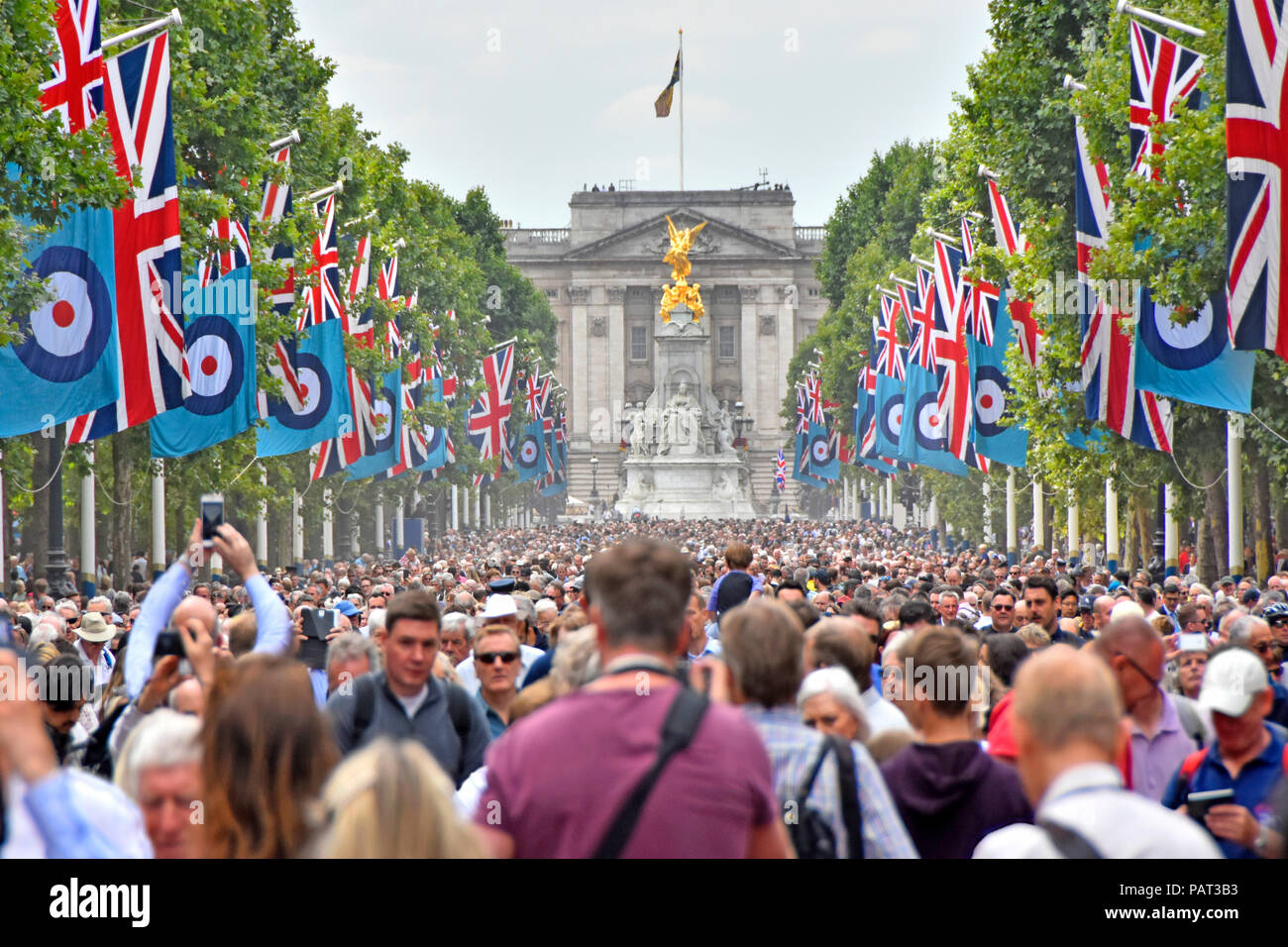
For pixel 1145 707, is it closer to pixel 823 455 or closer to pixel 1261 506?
pixel 1261 506

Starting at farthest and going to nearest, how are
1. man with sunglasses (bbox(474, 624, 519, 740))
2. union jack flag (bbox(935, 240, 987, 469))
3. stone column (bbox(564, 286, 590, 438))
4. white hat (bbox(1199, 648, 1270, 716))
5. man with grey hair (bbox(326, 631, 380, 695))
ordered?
stone column (bbox(564, 286, 590, 438)) < union jack flag (bbox(935, 240, 987, 469)) < man with grey hair (bbox(326, 631, 380, 695)) < man with sunglasses (bbox(474, 624, 519, 740)) < white hat (bbox(1199, 648, 1270, 716))

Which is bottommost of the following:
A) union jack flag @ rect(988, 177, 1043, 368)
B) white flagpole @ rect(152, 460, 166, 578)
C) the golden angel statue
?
white flagpole @ rect(152, 460, 166, 578)

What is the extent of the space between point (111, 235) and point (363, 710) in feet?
53.5

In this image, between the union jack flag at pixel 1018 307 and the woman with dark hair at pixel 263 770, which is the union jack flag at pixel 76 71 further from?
the woman with dark hair at pixel 263 770

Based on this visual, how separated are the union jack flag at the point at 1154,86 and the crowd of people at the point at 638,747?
15.4 meters

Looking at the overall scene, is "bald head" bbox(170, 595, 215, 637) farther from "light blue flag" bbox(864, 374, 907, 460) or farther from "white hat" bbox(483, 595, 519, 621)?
"light blue flag" bbox(864, 374, 907, 460)

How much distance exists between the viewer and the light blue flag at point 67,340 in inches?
862

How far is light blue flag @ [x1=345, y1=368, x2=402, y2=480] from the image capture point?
143ft

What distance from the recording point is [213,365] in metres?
27.8

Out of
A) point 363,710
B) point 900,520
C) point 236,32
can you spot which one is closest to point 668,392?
point 900,520

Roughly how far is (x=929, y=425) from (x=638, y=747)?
127ft

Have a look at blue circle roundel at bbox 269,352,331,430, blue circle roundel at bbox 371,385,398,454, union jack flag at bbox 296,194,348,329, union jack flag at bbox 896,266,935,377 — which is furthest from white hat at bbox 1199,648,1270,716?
blue circle roundel at bbox 371,385,398,454

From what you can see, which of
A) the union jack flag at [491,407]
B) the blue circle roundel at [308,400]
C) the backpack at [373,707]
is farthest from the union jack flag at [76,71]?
the union jack flag at [491,407]
